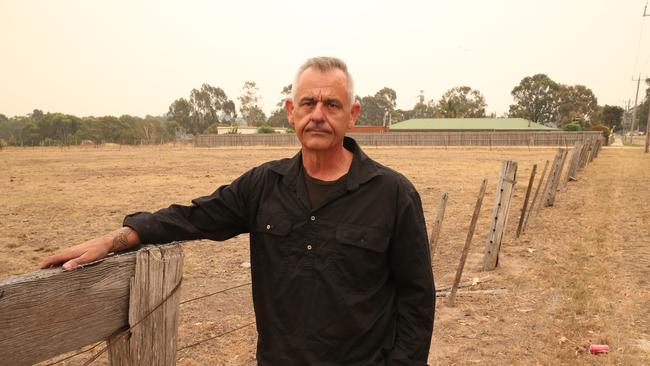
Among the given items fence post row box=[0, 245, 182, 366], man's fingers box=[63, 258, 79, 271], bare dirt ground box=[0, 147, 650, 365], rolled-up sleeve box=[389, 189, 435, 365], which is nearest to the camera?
fence post row box=[0, 245, 182, 366]

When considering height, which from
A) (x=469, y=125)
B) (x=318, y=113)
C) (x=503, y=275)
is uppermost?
(x=469, y=125)

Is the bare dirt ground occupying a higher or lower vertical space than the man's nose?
lower

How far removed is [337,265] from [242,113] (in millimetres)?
95302

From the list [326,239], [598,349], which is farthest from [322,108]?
[598,349]

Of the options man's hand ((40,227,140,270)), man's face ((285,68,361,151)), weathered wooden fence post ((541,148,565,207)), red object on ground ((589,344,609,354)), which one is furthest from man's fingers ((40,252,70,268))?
weathered wooden fence post ((541,148,565,207))

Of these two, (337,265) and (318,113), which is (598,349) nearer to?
(337,265)

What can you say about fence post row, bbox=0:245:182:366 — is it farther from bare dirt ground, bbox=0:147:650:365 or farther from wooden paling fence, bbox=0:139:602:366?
bare dirt ground, bbox=0:147:650:365

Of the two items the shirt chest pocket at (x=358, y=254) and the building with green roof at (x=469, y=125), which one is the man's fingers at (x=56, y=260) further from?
the building with green roof at (x=469, y=125)

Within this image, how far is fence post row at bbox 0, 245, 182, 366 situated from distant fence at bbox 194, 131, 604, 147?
48877mm

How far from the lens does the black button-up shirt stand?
5.90 ft

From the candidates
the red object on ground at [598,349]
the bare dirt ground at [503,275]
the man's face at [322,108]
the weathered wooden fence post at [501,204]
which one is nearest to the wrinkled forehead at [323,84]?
the man's face at [322,108]

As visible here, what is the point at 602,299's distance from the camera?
5.46 m

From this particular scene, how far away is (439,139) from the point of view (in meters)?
50.5

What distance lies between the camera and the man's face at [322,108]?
192cm
